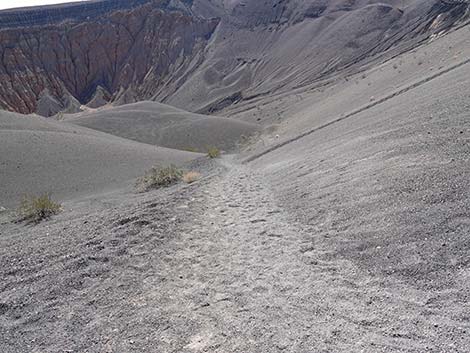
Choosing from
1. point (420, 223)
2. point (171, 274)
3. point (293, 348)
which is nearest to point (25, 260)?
point (171, 274)

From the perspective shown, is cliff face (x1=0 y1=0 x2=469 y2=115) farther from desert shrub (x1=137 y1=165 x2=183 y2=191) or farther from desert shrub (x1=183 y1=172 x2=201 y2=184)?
desert shrub (x1=137 y1=165 x2=183 y2=191)

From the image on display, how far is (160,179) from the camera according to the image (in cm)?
1755

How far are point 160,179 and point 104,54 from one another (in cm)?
8675

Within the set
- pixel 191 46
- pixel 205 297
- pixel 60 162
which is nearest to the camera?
pixel 205 297

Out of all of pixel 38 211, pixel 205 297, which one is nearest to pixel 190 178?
pixel 38 211

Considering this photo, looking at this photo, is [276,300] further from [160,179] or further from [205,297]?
[160,179]

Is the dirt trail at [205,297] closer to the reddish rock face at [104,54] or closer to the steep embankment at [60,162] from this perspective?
the steep embankment at [60,162]

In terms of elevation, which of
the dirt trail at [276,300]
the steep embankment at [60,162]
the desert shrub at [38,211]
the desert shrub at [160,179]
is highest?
the steep embankment at [60,162]

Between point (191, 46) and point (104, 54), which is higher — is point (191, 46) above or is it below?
below

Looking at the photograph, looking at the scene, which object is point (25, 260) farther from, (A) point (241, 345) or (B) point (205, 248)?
(A) point (241, 345)

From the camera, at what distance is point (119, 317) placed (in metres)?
5.44

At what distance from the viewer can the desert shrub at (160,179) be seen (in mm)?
17266

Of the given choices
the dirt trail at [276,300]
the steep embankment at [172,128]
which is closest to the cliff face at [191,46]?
the steep embankment at [172,128]

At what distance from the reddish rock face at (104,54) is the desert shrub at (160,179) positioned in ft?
223
